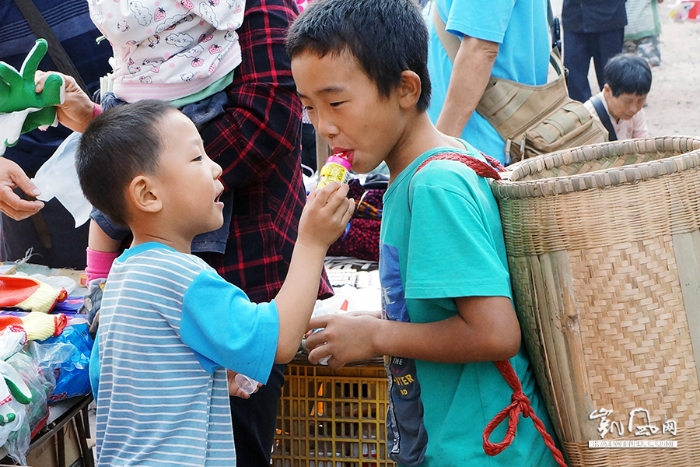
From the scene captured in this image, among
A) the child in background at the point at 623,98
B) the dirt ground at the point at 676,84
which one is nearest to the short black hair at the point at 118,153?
the child in background at the point at 623,98

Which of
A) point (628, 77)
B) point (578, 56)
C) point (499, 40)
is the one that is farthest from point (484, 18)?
point (578, 56)

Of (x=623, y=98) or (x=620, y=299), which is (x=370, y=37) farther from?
(x=623, y=98)

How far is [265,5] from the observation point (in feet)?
6.72

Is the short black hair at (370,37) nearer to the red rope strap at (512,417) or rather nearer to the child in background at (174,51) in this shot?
the child in background at (174,51)

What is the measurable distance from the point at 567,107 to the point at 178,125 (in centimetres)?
190

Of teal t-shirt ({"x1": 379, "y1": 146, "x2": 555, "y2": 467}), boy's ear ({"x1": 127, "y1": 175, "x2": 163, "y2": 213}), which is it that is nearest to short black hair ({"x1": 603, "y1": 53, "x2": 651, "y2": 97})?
teal t-shirt ({"x1": 379, "y1": 146, "x2": 555, "y2": 467})

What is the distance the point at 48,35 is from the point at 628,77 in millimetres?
3277

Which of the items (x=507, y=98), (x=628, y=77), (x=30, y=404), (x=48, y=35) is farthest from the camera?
(x=628, y=77)

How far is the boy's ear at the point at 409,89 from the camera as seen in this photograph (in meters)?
1.70

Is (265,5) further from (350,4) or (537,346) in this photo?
(537,346)

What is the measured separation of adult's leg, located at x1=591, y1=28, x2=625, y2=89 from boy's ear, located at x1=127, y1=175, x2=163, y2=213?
5468mm

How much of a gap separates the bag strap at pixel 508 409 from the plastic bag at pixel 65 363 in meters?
1.11

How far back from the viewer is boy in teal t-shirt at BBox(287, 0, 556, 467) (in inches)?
61.1

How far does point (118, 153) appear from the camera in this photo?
169 cm
